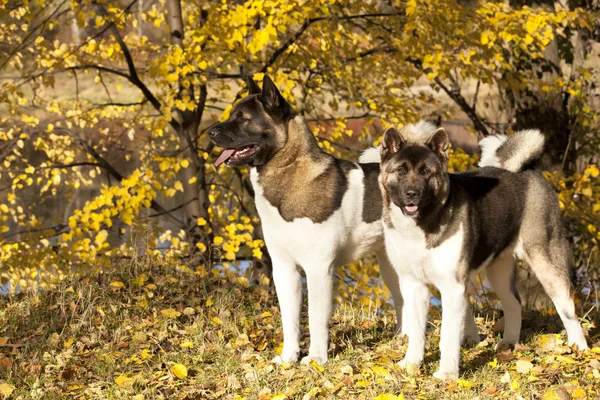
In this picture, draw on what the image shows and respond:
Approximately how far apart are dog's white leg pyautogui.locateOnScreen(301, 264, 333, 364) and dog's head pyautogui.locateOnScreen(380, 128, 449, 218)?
27.0 inches

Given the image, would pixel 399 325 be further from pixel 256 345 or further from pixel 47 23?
pixel 47 23

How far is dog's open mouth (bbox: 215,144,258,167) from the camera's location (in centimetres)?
486

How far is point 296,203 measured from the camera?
16.2 feet

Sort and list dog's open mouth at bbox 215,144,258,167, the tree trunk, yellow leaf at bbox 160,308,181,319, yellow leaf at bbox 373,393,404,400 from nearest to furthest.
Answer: yellow leaf at bbox 373,393,404,400, dog's open mouth at bbox 215,144,258,167, yellow leaf at bbox 160,308,181,319, the tree trunk

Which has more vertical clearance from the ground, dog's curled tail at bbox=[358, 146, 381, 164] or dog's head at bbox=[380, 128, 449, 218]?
dog's curled tail at bbox=[358, 146, 381, 164]

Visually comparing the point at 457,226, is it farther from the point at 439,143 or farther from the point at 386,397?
the point at 386,397

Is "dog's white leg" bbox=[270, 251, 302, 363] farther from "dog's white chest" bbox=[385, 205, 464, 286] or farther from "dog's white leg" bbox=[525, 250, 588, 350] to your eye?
"dog's white leg" bbox=[525, 250, 588, 350]

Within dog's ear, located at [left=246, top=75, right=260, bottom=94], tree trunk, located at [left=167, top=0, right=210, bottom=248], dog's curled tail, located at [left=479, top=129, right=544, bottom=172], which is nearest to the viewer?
dog's ear, located at [left=246, top=75, right=260, bottom=94]

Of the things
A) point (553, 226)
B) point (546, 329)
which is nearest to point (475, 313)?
point (546, 329)

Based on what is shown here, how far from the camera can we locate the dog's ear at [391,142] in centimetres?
462

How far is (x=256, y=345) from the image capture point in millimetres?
5594

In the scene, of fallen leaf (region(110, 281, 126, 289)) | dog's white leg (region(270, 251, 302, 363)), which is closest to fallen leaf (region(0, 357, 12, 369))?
fallen leaf (region(110, 281, 126, 289))

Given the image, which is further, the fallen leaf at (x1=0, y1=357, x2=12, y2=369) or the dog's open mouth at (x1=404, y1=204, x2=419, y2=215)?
the fallen leaf at (x1=0, y1=357, x2=12, y2=369)

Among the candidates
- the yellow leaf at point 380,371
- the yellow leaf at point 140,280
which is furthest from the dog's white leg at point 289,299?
the yellow leaf at point 140,280
